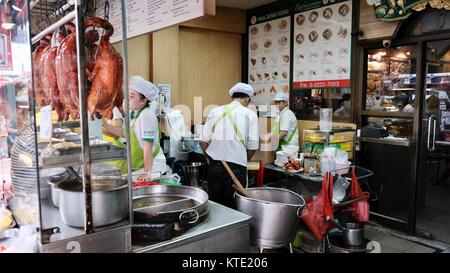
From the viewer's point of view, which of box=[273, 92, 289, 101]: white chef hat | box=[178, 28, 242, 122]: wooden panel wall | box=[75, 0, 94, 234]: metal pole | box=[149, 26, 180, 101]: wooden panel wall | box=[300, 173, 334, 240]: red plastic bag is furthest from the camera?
box=[178, 28, 242, 122]: wooden panel wall

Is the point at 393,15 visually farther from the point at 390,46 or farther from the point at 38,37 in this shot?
the point at 38,37

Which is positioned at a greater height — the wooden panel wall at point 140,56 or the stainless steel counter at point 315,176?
the wooden panel wall at point 140,56

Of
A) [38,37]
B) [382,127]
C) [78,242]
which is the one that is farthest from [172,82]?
[78,242]

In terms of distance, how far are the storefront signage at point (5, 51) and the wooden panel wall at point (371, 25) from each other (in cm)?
405

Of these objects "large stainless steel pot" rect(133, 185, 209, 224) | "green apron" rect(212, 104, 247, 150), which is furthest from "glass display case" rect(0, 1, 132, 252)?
"green apron" rect(212, 104, 247, 150)

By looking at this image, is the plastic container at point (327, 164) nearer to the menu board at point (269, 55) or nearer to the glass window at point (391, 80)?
the glass window at point (391, 80)

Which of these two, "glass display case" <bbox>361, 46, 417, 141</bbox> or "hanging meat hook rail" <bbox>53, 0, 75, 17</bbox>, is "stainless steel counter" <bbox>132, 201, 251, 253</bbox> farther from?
"glass display case" <bbox>361, 46, 417, 141</bbox>

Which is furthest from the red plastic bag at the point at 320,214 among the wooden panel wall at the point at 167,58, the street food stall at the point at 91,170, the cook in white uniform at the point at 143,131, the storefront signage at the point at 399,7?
the wooden panel wall at the point at 167,58

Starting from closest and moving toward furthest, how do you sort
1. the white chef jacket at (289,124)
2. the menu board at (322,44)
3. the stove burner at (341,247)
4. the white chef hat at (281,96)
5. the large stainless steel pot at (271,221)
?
the large stainless steel pot at (271,221), the stove burner at (341,247), the menu board at (322,44), the white chef jacket at (289,124), the white chef hat at (281,96)

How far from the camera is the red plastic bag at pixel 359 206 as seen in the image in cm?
298

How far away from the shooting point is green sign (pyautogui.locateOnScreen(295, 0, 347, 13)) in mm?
5078

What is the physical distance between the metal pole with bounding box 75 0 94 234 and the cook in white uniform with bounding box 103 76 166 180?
148 cm

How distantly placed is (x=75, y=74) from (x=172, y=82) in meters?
4.66

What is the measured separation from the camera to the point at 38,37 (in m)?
1.50
